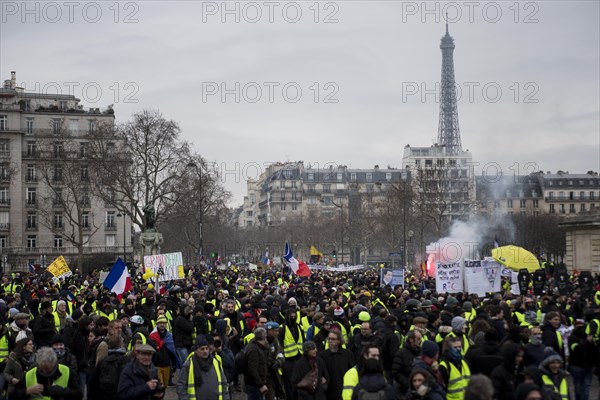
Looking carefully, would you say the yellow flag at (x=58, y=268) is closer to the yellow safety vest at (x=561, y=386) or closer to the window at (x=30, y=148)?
the yellow safety vest at (x=561, y=386)

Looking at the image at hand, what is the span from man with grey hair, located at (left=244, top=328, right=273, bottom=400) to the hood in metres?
3.10

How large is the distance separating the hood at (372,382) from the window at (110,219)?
69.7 m

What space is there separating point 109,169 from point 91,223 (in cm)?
1367

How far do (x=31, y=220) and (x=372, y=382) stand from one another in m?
69.8

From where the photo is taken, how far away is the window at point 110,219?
250 feet

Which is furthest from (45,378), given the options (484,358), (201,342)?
(484,358)

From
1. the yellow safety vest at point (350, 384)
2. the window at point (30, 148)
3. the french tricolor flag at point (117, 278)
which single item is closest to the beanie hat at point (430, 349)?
the yellow safety vest at point (350, 384)

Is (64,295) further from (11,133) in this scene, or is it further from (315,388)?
(11,133)

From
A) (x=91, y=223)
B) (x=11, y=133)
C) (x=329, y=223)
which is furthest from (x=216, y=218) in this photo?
(x=329, y=223)

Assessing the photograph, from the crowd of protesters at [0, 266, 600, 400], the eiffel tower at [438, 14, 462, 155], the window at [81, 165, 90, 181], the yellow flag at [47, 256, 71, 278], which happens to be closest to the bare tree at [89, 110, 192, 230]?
the window at [81, 165, 90, 181]

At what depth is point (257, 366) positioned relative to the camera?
11.3 metres

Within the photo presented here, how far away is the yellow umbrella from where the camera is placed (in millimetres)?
26703

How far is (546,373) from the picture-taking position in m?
9.37

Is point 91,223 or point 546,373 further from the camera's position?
point 91,223
